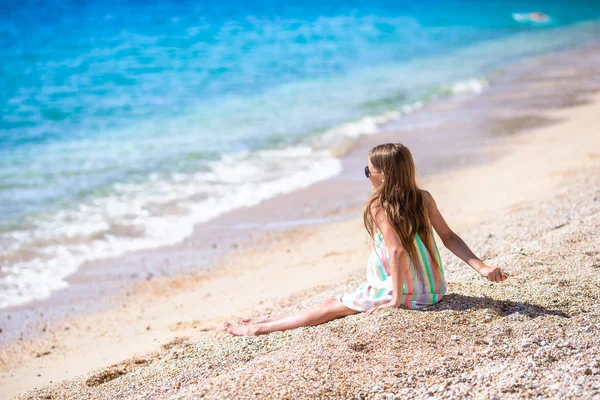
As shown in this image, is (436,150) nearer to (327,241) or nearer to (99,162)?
(327,241)

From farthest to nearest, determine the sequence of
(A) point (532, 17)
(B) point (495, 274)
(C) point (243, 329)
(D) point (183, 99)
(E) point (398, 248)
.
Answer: (A) point (532, 17) < (D) point (183, 99) < (C) point (243, 329) < (E) point (398, 248) < (B) point (495, 274)

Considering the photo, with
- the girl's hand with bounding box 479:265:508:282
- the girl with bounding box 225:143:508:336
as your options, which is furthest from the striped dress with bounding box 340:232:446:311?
the girl's hand with bounding box 479:265:508:282

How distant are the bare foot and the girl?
0.24 m

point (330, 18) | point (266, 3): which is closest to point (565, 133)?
point (330, 18)

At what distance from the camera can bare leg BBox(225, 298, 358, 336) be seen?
173 inches

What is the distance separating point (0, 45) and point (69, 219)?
16203 mm

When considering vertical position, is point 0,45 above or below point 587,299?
above

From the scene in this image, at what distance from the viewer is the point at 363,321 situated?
163 inches

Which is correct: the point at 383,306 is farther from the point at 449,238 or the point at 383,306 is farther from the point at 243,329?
the point at 243,329

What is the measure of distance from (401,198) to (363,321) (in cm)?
83

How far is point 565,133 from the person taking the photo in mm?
10672

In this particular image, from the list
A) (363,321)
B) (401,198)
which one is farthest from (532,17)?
(363,321)

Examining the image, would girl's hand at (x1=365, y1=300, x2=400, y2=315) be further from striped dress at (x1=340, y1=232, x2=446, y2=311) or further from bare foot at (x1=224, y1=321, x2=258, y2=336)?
bare foot at (x1=224, y1=321, x2=258, y2=336)

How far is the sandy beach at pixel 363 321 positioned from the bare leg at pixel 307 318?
0.30 ft
